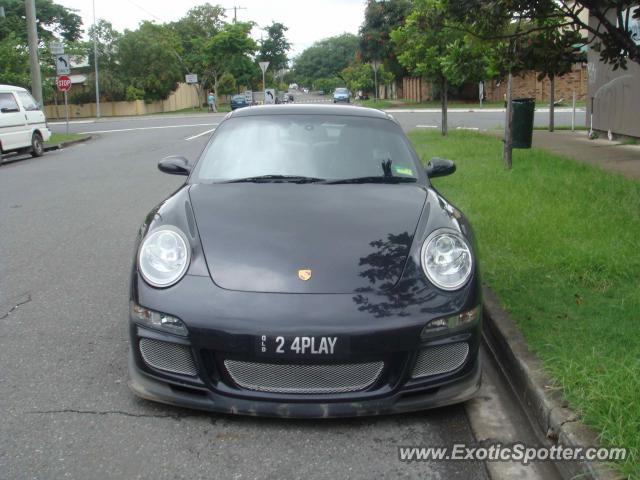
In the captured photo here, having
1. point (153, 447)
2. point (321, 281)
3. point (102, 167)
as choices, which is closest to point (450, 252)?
point (321, 281)

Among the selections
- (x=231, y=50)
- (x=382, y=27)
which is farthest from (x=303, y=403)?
(x=231, y=50)

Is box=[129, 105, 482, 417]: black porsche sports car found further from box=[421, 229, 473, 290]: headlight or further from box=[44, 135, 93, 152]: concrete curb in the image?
box=[44, 135, 93, 152]: concrete curb

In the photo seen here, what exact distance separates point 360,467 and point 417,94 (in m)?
56.1

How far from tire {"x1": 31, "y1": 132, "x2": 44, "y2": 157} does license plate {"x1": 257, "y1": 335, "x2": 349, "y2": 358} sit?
1644cm

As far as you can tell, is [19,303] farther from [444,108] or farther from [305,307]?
[444,108]

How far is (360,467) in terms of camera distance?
9.41 ft

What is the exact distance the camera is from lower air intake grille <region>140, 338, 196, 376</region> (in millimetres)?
3096

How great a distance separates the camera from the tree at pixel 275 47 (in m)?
88.4

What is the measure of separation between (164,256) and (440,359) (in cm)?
141

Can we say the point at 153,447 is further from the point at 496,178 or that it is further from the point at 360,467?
the point at 496,178

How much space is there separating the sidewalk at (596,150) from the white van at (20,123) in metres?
12.1

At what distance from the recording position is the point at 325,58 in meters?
152

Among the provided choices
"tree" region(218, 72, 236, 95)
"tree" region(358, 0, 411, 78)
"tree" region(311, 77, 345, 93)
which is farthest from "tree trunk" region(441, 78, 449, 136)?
"tree" region(311, 77, 345, 93)

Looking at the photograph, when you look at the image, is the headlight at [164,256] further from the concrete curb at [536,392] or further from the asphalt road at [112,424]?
the concrete curb at [536,392]
